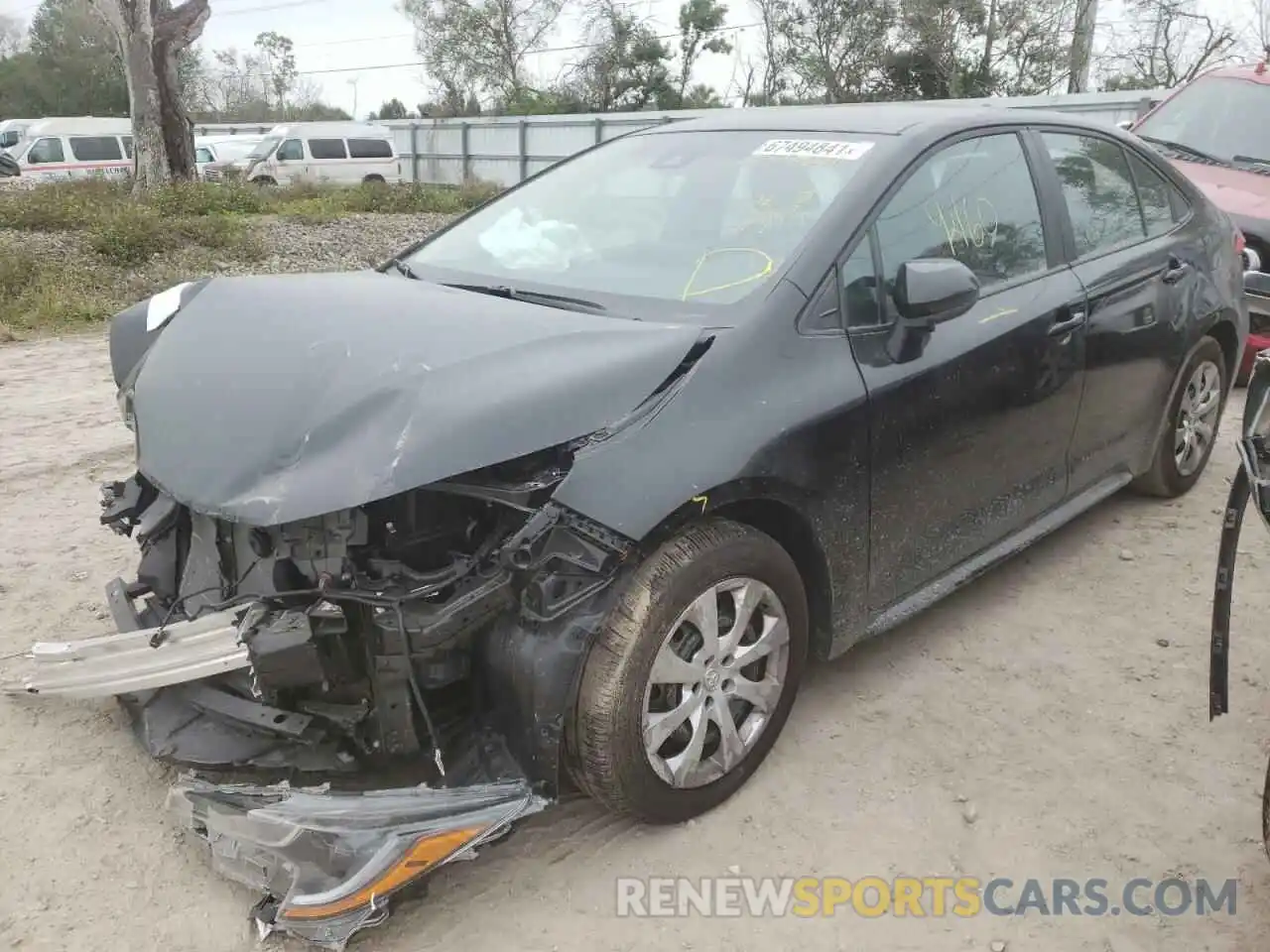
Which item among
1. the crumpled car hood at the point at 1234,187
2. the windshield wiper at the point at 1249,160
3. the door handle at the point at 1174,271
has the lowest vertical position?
the door handle at the point at 1174,271

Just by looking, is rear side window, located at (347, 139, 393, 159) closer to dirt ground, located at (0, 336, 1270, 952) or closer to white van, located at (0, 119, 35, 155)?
white van, located at (0, 119, 35, 155)

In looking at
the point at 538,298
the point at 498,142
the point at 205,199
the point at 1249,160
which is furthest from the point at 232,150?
the point at 538,298

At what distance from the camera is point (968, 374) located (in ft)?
10.3

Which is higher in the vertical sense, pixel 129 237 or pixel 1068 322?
pixel 1068 322

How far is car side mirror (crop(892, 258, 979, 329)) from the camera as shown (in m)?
2.82

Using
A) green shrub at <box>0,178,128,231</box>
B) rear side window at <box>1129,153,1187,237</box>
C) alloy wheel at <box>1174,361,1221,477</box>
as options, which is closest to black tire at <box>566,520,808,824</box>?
rear side window at <box>1129,153,1187,237</box>

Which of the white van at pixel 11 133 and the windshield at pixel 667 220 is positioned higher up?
the white van at pixel 11 133

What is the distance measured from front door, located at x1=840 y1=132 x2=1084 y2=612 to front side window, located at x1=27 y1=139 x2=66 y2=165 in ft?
90.5

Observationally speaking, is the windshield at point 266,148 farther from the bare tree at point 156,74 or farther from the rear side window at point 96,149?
the bare tree at point 156,74

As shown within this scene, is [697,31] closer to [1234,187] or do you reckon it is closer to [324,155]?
[324,155]

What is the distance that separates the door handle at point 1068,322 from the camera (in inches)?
137

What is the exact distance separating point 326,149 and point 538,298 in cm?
2622

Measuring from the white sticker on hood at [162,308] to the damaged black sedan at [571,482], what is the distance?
0.05 feet

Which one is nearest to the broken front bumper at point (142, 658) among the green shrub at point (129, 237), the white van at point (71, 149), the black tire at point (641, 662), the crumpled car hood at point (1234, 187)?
the black tire at point (641, 662)
